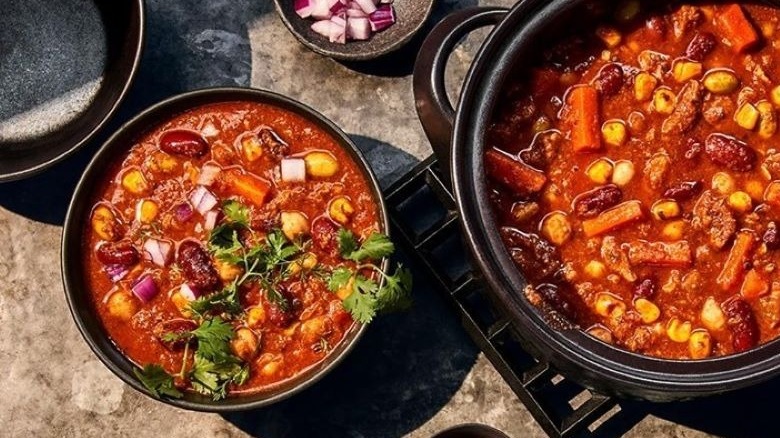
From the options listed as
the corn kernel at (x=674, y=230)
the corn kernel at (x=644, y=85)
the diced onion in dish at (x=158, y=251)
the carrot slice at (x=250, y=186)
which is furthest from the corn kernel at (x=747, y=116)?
the diced onion in dish at (x=158, y=251)

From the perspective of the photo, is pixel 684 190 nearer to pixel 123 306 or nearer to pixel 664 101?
pixel 664 101

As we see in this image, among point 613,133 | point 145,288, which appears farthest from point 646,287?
point 145,288

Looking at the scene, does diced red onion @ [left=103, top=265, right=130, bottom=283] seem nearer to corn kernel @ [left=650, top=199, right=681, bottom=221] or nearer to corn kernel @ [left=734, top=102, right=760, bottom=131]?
corn kernel @ [left=650, top=199, right=681, bottom=221]

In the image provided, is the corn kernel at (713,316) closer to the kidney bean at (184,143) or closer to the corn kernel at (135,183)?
the kidney bean at (184,143)

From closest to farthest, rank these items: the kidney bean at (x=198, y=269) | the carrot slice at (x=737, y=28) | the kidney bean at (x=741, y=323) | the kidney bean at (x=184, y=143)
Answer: the kidney bean at (x=741, y=323)
the carrot slice at (x=737, y=28)
the kidney bean at (x=198, y=269)
the kidney bean at (x=184, y=143)

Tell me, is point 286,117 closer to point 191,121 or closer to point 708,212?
point 191,121

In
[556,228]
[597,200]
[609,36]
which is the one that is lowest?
[556,228]
